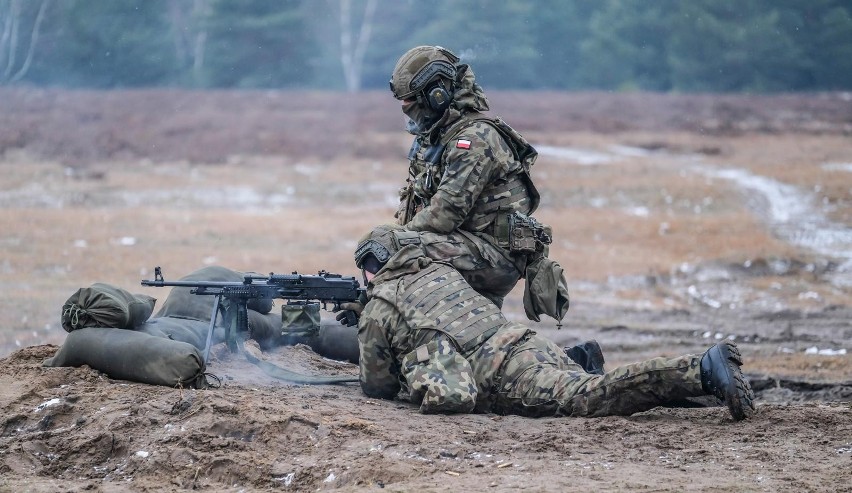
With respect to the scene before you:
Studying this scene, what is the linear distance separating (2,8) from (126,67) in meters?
9.00

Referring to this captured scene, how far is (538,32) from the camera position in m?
29.4

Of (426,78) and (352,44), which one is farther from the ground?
(352,44)

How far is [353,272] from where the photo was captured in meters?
15.1

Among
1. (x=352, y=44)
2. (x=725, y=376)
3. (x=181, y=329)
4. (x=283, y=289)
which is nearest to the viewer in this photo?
(x=725, y=376)

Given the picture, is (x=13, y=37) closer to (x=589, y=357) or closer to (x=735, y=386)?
(x=589, y=357)

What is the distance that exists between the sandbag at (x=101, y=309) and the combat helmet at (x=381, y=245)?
1426mm

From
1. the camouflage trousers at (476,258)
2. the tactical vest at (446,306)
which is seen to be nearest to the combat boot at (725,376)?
the tactical vest at (446,306)

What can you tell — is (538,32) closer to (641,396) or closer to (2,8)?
(2,8)

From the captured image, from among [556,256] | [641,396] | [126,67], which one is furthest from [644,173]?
[641,396]

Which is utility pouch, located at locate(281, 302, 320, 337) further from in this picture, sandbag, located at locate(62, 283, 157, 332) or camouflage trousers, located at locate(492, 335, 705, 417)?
camouflage trousers, located at locate(492, 335, 705, 417)

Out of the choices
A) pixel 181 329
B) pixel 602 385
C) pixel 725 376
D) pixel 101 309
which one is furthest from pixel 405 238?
pixel 725 376

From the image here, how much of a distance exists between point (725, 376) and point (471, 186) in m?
2.04

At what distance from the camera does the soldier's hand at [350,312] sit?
7.78 m

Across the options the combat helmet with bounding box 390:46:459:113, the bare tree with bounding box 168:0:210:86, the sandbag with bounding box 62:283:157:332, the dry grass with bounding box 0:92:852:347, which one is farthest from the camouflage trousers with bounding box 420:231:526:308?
the bare tree with bounding box 168:0:210:86
